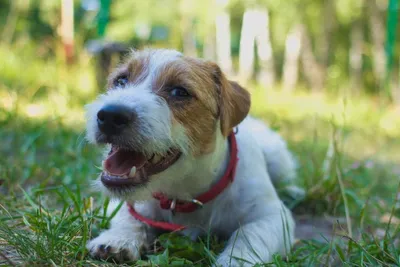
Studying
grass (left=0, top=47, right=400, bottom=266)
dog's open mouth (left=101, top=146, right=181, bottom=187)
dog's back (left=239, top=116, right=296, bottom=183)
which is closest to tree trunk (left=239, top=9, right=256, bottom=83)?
grass (left=0, top=47, right=400, bottom=266)

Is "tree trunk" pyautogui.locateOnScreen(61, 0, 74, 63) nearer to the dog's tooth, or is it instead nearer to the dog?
the dog

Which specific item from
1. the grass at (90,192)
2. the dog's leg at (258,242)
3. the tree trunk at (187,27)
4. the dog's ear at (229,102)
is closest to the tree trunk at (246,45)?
the tree trunk at (187,27)

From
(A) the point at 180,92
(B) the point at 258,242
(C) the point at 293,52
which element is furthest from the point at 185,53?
(C) the point at 293,52

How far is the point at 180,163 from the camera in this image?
281 centimetres

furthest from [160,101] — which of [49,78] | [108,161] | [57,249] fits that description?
[49,78]

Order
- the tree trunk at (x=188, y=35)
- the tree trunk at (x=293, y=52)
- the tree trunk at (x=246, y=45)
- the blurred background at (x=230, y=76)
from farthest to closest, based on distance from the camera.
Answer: the tree trunk at (x=293, y=52)
the tree trunk at (x=188, y=35)
the tree trunk at (x=246, y=45)
the blurred background at (x=230, y=76)

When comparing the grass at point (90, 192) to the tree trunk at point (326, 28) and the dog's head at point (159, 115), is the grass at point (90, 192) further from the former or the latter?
the tree trunk at point (326, 28)

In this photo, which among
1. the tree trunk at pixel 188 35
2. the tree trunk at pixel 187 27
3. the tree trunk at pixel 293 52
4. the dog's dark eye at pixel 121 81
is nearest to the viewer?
the dog's dark eye at pixel 121 81

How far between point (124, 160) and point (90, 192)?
4.33 ft

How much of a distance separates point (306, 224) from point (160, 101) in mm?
1827

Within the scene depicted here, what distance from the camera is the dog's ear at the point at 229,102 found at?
2.98 metres

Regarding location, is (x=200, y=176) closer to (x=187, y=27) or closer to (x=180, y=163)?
(x=180, y=163)

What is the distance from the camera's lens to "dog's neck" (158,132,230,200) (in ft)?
9.57

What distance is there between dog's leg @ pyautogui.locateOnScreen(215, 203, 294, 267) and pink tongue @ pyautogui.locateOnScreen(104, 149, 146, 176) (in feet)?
2.28
